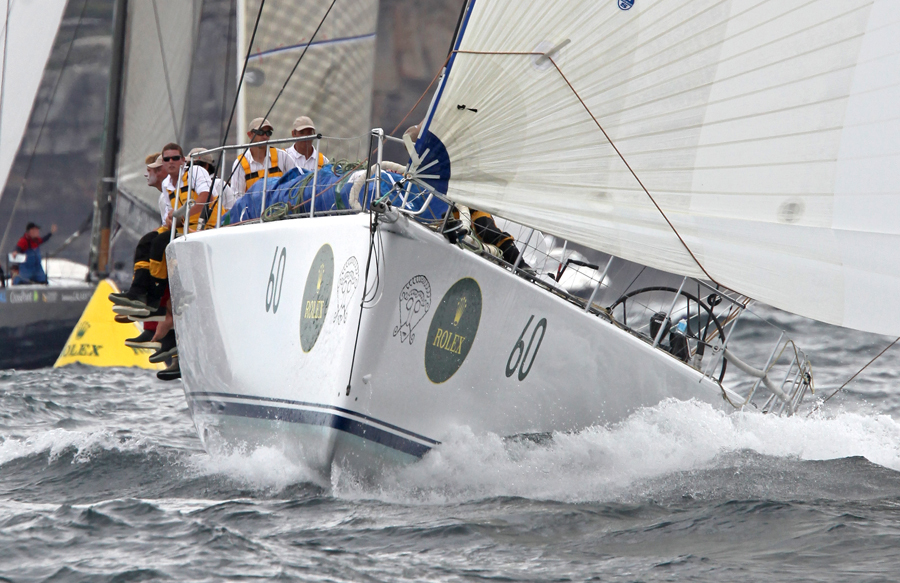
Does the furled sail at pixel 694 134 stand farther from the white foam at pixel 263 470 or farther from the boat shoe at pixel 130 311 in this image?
the boat shoe at pixel 130 311

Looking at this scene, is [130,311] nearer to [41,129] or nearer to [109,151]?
[109,151]

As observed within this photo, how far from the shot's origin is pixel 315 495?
4.35 m

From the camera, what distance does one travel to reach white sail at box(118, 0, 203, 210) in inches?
469

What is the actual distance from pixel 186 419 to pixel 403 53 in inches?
501

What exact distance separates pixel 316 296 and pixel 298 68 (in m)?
3.78

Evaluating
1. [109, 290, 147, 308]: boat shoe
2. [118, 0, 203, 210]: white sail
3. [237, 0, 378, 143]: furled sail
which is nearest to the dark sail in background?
[118, 0, 203, 210]: white sail

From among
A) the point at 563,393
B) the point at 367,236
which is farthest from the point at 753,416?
the point at 367,236

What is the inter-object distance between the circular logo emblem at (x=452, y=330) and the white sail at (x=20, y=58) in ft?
30.7

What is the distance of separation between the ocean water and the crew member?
25.3 ft

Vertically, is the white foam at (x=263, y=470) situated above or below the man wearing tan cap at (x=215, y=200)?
below

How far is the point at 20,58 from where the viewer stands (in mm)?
12094

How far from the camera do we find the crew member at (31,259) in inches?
519

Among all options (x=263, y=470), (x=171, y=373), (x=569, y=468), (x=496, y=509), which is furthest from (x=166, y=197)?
(x=496, y=509)

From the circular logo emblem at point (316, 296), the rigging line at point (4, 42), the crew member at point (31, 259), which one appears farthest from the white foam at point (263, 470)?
the crew member at point (31, 259)
